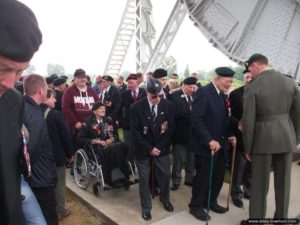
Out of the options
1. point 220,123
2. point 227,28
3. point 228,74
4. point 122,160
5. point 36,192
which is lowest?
point 122,160

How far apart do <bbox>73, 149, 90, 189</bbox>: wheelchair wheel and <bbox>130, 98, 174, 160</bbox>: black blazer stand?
113cm

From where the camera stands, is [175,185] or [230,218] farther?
[175,185]

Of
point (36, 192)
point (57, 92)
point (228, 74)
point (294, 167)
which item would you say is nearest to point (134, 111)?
point (228, 74)

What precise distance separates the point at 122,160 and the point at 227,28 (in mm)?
5599

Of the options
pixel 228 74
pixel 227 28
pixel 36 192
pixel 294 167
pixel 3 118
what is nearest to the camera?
pixel 3 118

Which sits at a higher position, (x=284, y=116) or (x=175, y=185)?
(x=284, y=116)

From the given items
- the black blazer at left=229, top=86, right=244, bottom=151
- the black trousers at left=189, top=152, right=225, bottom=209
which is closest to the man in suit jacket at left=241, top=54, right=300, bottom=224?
the black trousers at left=189, top=152, right=225, bottom=209

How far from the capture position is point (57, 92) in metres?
6.27

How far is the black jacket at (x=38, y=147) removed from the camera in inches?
87.7

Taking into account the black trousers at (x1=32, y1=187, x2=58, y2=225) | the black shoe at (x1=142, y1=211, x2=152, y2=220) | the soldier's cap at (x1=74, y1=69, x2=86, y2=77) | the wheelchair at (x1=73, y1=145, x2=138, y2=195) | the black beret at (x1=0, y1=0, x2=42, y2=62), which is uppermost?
the black beret at (x1=0, y1=0, x2=42, y2=62)

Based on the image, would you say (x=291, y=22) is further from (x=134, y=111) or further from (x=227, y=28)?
(x=134, y=111)

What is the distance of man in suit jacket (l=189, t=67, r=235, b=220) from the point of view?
3791 millimetres

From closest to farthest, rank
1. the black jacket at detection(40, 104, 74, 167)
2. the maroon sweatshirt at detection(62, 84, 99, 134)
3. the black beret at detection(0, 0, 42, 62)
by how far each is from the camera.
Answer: the black beret at detection(0, 0, 42, 62) → the black jacket at detection(40, 104, 74, 167) → the maroon sweatshirt at detection(62, 84, 99, 134)

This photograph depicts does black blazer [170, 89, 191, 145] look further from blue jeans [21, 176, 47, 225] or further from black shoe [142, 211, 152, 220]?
blue jeans [21, 176, 47, 225]
